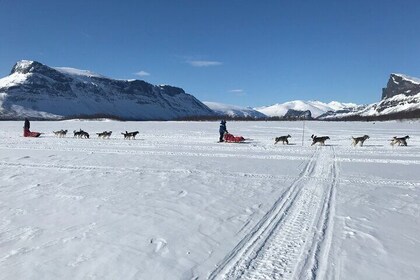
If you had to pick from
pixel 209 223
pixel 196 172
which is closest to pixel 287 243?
pixel 209 223

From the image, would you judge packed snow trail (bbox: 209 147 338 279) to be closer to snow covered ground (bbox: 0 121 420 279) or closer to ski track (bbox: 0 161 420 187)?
snow covered ground (bbox: 0 121 420 279)

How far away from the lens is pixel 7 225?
7.19m

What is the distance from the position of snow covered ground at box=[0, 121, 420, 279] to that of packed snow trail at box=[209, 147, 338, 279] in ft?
0.06

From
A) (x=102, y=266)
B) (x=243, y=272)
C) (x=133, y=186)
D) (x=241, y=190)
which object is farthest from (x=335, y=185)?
(x=102, y=266)

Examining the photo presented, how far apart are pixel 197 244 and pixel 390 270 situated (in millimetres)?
2882

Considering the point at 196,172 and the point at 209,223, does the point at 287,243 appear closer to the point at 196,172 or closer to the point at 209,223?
the point at 209,223

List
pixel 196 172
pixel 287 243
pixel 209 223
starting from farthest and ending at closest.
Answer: pixel 196 172, pixel 209 223, pixel 287 243

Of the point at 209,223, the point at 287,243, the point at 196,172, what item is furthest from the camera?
the point at 196,172

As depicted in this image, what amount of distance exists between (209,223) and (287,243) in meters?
1.79

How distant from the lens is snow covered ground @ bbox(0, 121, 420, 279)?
541 centimetres

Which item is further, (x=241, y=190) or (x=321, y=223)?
(x=241, y=190)

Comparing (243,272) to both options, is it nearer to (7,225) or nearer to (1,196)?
(7,225)

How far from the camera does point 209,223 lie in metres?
7.52

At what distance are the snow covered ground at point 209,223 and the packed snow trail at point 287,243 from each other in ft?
0.06
